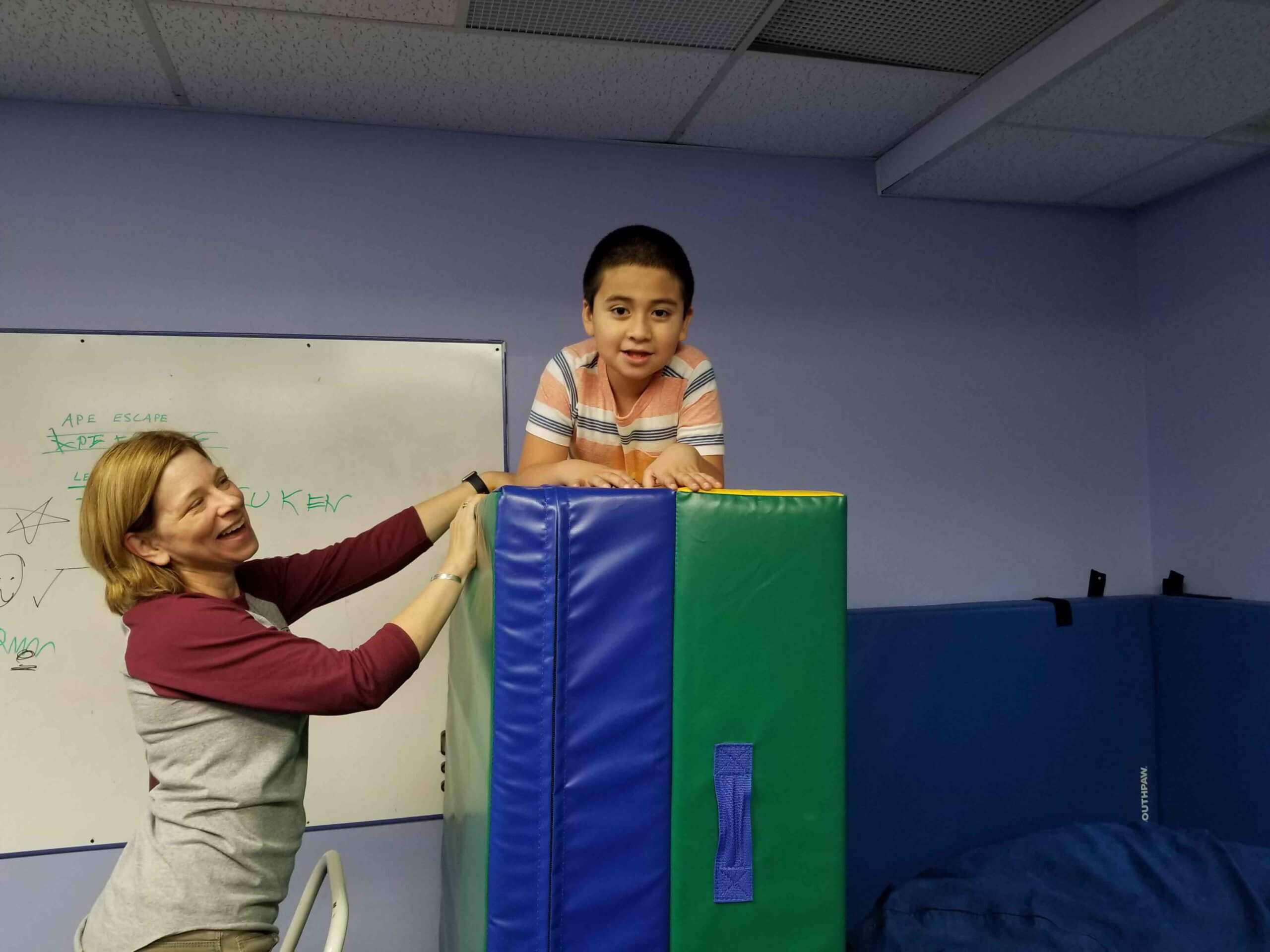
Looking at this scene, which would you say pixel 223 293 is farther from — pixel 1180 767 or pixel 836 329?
pixel 1180 767

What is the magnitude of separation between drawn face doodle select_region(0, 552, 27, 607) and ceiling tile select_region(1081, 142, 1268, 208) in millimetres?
3186

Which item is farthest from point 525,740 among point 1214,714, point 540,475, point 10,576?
point 1214,714

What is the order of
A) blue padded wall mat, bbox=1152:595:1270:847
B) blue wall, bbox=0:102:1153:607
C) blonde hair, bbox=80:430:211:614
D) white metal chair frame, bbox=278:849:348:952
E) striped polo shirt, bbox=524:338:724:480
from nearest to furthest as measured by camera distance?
white metal chair frame, bbox=278:849:348:952
blonde hair, bbox=80:430:211:614
striped polo shirt, bbox=524:338:724:480
blue wall, bbox=0:102:1153:607
blue padded wall mat, bbox=1152:595:1270:847

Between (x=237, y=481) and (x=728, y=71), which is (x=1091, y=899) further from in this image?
(x=237, y=481)

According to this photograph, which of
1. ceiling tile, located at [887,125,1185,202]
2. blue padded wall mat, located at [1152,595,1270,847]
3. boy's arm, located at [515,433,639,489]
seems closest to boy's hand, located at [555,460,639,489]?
boy's arm, located at [515,433,639,489]

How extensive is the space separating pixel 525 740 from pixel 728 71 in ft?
5.67

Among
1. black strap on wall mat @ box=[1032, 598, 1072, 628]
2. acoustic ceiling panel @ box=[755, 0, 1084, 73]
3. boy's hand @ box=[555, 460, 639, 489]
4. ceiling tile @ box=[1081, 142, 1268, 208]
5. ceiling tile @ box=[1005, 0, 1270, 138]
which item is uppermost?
acoustic ceiling panel @ box=[755, 0, 1084, 73]

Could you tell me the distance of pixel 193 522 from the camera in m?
1.28

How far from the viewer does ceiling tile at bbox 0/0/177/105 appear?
179 centimetres

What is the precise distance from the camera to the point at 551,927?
95 cm

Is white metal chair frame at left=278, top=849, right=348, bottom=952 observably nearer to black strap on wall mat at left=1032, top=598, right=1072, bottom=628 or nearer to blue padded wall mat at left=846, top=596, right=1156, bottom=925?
blue padded wall mat at left=846, top=596, right=1156, bottom=925

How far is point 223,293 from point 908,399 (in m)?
1.96

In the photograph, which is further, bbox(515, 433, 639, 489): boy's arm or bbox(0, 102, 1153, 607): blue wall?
bbox(0, 102, 1153, 607): blue wall

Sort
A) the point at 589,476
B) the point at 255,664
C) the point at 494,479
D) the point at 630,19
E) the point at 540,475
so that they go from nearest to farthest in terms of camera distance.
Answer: the point at 255,664, the point at 589,476, the point at 540,475, the point at 494,479, the point at 630,19
